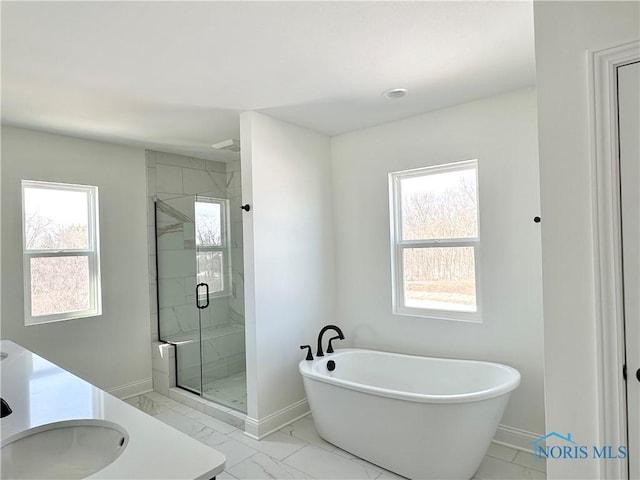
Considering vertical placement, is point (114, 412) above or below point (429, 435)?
above

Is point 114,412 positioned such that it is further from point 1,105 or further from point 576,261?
point 1,105

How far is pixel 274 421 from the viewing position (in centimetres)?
301

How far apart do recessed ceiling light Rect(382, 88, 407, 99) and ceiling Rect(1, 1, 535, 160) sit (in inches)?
2.2

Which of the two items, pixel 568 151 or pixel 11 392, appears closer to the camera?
pixel 568 151

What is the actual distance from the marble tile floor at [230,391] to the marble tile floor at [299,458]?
0.64 feet

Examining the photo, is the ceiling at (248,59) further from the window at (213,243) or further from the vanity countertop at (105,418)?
the vanity countertop at (105,418)

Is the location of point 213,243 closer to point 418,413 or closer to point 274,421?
point 274,421

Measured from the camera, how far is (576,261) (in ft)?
4.73

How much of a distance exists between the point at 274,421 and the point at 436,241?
6.31ft

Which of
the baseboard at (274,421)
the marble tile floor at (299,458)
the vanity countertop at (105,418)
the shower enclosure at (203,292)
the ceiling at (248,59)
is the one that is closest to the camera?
the vanity countertop at (105,418)

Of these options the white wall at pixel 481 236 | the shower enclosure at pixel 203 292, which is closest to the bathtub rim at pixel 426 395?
the white wall at pixel 481 236

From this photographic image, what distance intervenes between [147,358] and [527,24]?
162 inches

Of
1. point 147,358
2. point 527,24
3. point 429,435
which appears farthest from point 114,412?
point 147,358

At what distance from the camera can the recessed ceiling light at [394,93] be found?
262 centimetres
